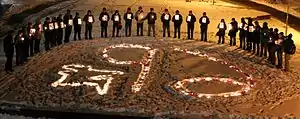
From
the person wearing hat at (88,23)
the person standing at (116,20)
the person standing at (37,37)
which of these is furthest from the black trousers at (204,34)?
the person standing at (37,37)

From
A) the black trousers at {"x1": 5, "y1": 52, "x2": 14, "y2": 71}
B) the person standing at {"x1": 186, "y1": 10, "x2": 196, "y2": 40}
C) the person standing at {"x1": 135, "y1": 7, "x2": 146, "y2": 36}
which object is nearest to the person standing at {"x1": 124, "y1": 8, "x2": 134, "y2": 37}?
the person standing at {"x1": 135, "y1": 7, "x2": 146, "y2": 36}

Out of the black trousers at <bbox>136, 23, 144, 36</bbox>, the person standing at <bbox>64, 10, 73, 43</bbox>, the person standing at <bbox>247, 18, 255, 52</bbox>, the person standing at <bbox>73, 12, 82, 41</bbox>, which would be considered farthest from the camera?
the black trousers at <bbox>136, 23, 144, 36</bbox>

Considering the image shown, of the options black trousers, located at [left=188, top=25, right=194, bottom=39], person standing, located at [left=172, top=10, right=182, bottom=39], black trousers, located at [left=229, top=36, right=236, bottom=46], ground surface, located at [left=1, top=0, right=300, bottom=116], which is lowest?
ground surface, located at [left=1, top=0, right=300, bottom=116]

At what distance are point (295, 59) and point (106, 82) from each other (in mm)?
8539

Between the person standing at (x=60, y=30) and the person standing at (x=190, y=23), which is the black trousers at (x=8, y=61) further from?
the person standing at (x=190, y=23)

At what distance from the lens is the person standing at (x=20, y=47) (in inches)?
784

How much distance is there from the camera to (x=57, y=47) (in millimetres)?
22797

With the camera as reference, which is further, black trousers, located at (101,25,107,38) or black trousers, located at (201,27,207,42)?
black trousers, located at (101,25,107,38)

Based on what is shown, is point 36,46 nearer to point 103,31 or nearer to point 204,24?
point 103,31

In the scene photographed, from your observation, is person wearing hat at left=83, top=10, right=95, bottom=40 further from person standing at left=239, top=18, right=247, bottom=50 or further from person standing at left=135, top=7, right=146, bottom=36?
person standing at left=239, top=18, right=247, bottom=50

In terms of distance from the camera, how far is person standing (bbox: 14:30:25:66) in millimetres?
19906

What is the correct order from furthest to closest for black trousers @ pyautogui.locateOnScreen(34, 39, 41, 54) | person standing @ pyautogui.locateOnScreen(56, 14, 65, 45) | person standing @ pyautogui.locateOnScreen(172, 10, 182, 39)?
person standing @ pyautogui.locateOnScreen(172, 10, 182, 39) < person standing @ pyautogui.locateOnScreen(56, 14, 65, 45) < black trousers @ pyautogui.locateOnScreen(34, 39, 41, 54)

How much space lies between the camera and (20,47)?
19984 mm

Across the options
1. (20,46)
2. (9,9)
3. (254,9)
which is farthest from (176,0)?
(20,46)
